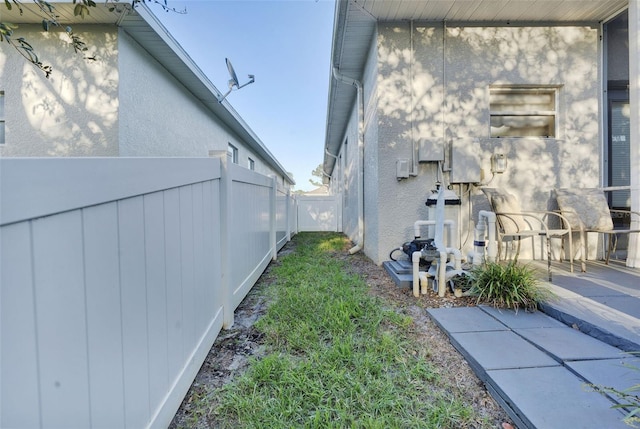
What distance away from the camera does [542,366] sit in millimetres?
1739

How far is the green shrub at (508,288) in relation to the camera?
257cm

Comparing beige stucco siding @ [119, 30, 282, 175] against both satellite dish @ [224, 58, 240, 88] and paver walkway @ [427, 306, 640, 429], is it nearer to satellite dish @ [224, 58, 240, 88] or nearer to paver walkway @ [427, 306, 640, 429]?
satellite dish @ [224, 58, 240, 88]

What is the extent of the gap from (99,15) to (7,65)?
1.65m

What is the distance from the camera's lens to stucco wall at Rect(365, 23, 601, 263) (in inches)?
166

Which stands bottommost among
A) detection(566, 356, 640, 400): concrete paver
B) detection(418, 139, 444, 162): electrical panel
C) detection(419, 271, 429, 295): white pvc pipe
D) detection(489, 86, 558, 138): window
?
detection(566, 356, 640, 400): concrete paver

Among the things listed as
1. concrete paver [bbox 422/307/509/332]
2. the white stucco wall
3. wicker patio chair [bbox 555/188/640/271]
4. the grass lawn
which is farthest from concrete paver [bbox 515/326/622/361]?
the white stucco wall

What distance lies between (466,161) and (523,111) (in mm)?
1301

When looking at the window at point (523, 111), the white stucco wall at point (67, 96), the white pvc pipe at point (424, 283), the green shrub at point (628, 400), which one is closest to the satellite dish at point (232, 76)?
the white stucco wall at point (67, 96)

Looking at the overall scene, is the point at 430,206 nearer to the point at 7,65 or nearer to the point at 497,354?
the point at 497,354

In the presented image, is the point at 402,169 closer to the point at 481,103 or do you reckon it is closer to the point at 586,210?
the point at 481,103

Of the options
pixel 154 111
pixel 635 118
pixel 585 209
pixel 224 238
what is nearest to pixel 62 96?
pixel 154 111

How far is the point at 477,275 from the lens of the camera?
9.34ft

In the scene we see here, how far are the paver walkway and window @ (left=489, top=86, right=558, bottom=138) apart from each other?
299 cm

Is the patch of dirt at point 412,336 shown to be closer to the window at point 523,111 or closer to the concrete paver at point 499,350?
the concrete paver at point 499,350
